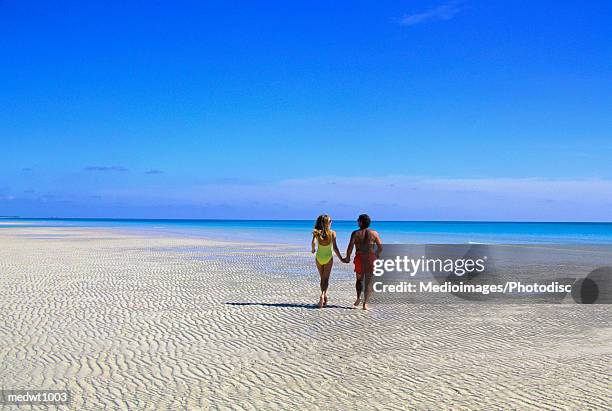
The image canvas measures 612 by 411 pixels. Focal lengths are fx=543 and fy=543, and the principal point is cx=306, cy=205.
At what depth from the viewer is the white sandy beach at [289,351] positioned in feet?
20.0

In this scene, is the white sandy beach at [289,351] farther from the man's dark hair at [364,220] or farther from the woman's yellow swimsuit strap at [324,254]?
the man's dark hair at [364,220]

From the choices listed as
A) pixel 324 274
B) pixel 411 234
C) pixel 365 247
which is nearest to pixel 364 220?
pixel 365 247

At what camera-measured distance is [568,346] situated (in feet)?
27.4

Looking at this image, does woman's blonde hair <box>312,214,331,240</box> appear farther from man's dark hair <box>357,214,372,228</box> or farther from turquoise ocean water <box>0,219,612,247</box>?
turquoise ocean water <box>0,219,612,247</box>

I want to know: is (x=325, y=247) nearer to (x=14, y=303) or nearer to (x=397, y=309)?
(x=397, y=309)

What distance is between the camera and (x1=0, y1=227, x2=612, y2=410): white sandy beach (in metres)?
6.09

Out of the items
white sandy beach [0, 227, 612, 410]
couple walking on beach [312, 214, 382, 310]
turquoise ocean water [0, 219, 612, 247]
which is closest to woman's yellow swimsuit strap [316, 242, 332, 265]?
couple walking on beach [312, 214, 382, 310]

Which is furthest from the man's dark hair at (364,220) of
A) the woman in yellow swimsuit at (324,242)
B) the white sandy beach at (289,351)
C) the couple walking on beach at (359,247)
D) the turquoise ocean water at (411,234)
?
the turquoise ocean water at (411,234)

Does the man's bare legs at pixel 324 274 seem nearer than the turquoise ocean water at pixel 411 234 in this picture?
Yes

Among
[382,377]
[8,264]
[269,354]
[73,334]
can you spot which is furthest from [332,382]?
[8,264]

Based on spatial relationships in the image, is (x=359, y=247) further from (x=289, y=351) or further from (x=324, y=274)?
(x=289, y=351)

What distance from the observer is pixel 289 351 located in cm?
805

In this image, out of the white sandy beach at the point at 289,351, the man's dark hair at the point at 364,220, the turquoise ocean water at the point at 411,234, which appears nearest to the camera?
the white sandy beach at the point at 289,351

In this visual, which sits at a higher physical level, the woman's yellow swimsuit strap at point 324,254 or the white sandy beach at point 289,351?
the woman's yellow swimsuit strap at point 324,254
